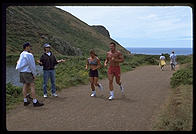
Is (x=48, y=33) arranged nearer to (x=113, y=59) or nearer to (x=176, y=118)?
(x=113, y=59)

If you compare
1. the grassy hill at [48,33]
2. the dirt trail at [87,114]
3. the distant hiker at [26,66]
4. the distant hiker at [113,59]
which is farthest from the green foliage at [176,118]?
the grassy hill at [48,33]

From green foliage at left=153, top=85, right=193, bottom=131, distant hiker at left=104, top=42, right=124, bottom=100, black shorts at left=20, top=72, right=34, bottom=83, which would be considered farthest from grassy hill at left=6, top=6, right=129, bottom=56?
green foliage at left=153, top=85, right=193, bottom=131

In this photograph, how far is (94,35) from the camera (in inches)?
→ 2682

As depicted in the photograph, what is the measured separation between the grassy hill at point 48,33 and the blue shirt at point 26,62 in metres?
22.5

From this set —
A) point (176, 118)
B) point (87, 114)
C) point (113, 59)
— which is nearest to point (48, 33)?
point (113, 59)

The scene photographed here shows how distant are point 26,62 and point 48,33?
37659 millimetres

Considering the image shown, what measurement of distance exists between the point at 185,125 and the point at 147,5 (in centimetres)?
235

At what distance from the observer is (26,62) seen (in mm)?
6168

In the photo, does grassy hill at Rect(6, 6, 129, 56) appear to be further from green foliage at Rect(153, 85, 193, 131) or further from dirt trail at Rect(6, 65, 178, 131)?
green foliage at Rect(153, 85, 193, 131)

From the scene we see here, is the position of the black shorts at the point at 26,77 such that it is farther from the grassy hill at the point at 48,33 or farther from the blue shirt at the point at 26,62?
the grassy hill at the point at 48,33

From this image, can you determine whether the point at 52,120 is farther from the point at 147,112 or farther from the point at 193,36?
the point at 193,36

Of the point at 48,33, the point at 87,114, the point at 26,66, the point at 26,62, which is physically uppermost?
the point at 48,33

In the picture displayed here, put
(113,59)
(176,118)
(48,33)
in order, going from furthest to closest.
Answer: (48,33)
(113,59)
(176,118)

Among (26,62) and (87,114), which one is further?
(26,62)
